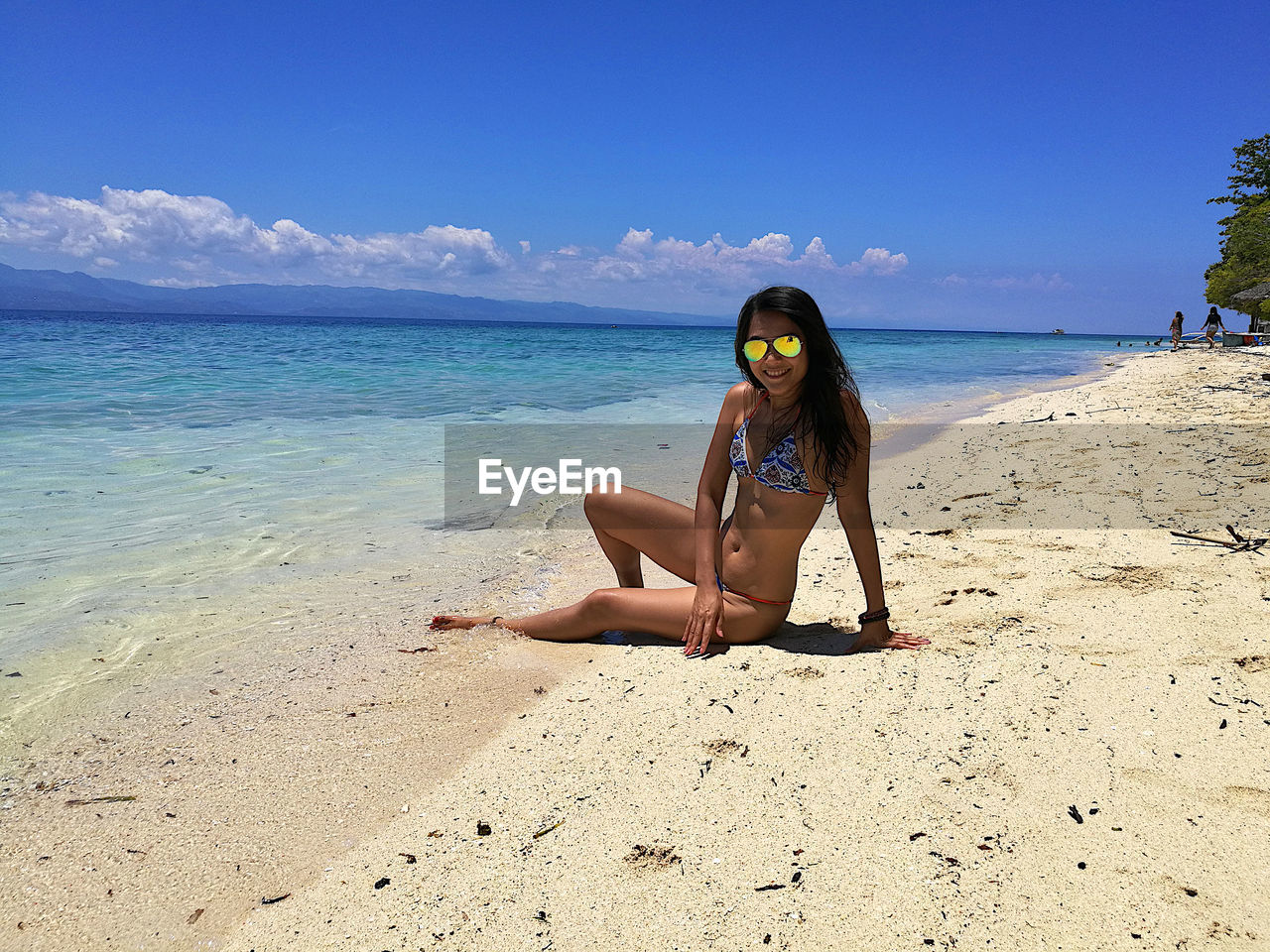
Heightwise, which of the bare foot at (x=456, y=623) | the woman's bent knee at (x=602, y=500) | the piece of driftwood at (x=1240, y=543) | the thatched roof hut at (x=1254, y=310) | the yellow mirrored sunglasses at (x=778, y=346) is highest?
the thatched roof hut at (x=1254, y=310)

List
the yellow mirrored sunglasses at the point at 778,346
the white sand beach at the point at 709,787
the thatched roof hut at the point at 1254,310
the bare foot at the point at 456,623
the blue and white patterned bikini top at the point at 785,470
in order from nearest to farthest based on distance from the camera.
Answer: the white sand beach at the point at 709,787, the yellow mirrored sunglasses at the point at 778,346, the blue and white patterned bikini top at the point at 785,470, the bare foot at the point at 456,623, the thatched roof hut at the point at 1254,310

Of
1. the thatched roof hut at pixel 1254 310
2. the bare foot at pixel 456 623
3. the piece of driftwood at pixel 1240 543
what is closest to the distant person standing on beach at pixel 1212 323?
the thatched roof hut at pixel 1254 310

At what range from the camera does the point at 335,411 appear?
1185 centimetres

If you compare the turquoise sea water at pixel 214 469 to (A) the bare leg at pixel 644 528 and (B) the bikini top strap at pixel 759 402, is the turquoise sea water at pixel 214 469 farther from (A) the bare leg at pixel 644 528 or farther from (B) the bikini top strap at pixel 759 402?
(B) the bikini top strap at pixel 759 402

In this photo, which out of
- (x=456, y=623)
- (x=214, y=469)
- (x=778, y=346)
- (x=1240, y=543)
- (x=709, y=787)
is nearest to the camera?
(x=709, y=787)

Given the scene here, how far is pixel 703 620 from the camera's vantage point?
9.66 ft

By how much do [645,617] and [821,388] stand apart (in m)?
1.20

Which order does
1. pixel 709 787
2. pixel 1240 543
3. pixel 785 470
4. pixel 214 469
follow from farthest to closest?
1. pixel 214 469
2. pixel 1240 543
3. pixel 785 470
4. pixel 709 787

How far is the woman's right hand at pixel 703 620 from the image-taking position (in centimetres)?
293

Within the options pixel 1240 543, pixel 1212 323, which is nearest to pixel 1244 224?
pixel 1212 323

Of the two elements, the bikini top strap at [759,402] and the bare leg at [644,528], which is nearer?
the bikini top strap at [759,402]

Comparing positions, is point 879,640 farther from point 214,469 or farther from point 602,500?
point 214,469

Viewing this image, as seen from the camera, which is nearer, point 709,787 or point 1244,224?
point 709,787

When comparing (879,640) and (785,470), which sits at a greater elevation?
(785,470)
